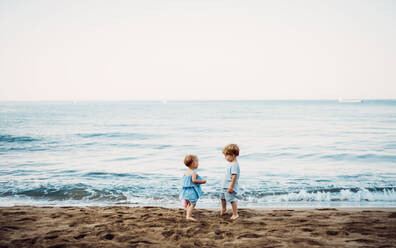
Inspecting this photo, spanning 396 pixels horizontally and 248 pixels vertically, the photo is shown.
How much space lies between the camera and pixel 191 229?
444 centimetres

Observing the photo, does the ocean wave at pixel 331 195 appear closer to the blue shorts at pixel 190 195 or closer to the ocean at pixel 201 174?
the ocean at pixel 201 174

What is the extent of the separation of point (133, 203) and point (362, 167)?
9125mm

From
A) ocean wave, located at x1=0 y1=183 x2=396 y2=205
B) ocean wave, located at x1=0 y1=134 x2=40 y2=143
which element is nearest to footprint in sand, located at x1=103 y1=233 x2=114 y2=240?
ocean wave, located at x1=0 y1=183 x2=396 y2=205

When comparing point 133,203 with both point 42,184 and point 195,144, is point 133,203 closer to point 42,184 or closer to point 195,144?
point 42,184

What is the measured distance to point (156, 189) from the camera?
8.70m

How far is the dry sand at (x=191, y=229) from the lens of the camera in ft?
12.7

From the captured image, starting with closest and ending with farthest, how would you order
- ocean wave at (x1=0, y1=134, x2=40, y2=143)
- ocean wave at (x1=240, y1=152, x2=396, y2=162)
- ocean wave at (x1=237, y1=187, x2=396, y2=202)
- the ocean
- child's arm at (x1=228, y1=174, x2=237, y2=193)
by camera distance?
1. child's arm at (x1=228, y1=174, x2=237, y2=193)
2. ocean wave at (x1=237, y1=187, x2=396, y2=202)
3. the ocean
4. ocean wave at (x1=240, y1=152, x2=396, y2=162)
5. ocean wave at (x1=0, y1=134, x2=40, y2=143)

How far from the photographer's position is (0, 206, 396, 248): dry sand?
388 cm

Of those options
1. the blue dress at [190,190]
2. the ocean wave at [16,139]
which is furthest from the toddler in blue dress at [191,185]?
the ocean wave at [16,139]

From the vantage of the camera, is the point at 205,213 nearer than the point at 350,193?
Yes

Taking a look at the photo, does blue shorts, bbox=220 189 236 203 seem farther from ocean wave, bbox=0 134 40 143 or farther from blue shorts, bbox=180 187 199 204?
ocean wave, bbox=0 134 40 143

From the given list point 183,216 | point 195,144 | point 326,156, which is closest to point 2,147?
point 195,144

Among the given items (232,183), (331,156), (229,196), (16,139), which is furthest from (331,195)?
(16,139)

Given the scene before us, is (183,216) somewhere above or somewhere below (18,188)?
above
